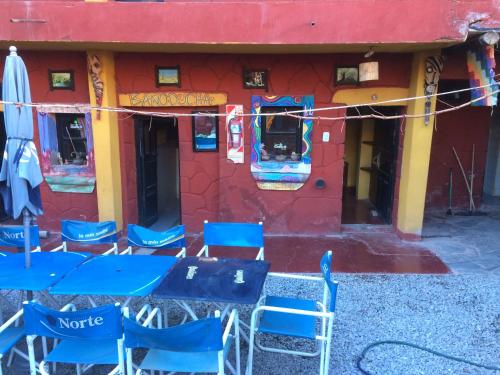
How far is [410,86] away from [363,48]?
1.01 meters

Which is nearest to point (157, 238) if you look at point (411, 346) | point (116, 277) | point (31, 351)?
point (116, 277)

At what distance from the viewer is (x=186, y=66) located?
19.5ft

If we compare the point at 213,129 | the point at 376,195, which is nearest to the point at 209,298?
the point at 213,129

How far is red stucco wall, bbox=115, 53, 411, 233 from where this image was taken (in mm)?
5887

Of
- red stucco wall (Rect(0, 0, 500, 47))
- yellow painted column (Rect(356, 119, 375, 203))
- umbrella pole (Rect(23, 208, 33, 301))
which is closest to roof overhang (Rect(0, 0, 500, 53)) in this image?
red stucco wall (Rect(0, 0, 500, 47))

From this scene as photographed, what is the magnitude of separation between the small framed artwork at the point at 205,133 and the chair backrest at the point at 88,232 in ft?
8.21

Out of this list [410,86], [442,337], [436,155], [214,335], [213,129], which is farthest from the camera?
[436,155]

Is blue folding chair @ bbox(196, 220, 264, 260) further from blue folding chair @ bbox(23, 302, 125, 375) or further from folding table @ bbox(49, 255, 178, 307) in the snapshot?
blue folding chair @ bbox(23, 302, 125, 375)

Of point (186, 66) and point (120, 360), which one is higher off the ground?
point (186, 66)

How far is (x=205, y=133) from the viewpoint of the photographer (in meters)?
6.23

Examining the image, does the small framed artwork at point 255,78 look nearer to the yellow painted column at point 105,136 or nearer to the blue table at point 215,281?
the yellow painted column at point 105,136

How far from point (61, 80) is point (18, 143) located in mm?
3358

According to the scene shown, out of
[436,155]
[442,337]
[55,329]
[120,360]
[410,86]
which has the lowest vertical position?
[442,337]

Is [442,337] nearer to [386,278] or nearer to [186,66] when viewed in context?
[386,278]
